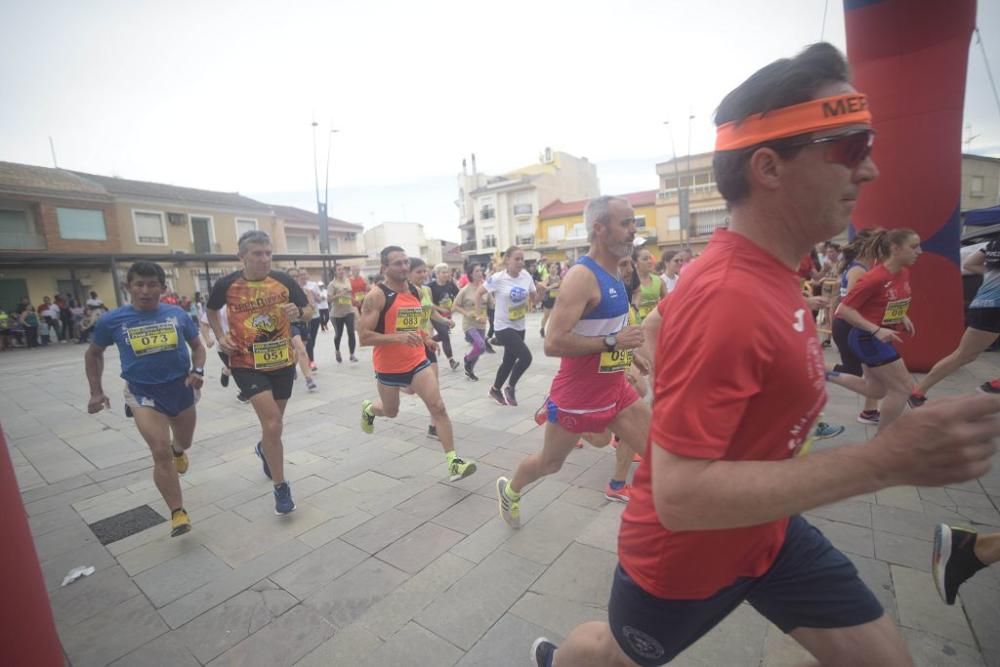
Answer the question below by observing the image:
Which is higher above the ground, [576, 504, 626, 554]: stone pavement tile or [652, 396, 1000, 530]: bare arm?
[652, 396, 1000, 530]: bare arm

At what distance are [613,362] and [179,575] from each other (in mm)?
3048

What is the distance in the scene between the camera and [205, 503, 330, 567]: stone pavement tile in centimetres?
325

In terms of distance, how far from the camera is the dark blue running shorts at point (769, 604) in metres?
1.33

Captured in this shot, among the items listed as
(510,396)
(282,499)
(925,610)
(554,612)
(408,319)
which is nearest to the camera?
(925,610)

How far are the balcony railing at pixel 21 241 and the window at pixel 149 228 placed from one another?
14.9 feet

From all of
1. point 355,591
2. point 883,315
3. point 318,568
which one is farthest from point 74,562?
point 883,315

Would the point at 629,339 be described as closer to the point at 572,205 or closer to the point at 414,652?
the point at 414,652

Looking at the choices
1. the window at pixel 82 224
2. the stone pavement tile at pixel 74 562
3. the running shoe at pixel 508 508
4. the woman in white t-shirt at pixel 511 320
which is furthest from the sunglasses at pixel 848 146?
the window at pixel 82 224

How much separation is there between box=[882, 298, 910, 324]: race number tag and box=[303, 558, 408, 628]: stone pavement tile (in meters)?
4.52

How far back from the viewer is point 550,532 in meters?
3.27

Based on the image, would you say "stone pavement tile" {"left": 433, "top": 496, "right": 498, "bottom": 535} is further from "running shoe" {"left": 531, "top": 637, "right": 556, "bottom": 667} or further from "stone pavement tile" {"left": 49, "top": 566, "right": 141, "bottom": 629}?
"stone pavement tile" {"left": 49, "top": 566, "right": 141, "bottom": 629}

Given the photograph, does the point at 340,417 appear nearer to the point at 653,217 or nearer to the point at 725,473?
the point at 725,473

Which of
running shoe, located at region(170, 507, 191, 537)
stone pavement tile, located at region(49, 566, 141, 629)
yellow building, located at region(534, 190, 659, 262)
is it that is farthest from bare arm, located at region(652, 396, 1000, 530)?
yellow building, located at region(534, 190, 659, 262)

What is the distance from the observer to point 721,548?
1270 mm
